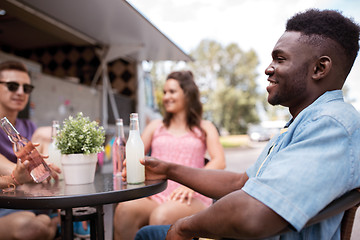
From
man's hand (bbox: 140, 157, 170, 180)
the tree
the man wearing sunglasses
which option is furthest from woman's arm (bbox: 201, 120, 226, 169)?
the tree

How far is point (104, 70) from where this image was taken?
20.3 ft

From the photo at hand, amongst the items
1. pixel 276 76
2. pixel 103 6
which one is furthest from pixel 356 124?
pixel 103 6

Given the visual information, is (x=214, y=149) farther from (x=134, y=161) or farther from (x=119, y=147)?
(x=134, y=161)

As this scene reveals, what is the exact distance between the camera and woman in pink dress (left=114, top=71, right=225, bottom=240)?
172 cm

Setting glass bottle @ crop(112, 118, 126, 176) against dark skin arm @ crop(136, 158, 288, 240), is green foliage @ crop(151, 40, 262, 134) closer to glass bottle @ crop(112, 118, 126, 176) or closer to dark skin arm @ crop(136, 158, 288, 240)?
glass bottle @ crop(112, 118, 126, 176)

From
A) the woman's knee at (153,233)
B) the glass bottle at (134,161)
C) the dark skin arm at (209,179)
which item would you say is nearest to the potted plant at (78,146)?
the glass bottle at (134,161)

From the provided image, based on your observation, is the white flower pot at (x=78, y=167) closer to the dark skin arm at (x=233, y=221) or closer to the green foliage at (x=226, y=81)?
the dark skin arm at (x=233, y=221)

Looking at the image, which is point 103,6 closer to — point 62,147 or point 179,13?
point 62,147

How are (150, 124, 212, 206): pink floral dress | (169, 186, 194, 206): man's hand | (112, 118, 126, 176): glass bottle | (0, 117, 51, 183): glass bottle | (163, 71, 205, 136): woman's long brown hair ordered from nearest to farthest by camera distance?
(0, 117, 51, 183): glass bottle
(112, 118, 126, 176): glass bottle
(169, 186, 194, 206): man's hand
(150, 124, 212, 206): pink floral dress
(163, 71, 205, 136): woman's long brown hair

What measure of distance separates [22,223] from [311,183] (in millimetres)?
1390

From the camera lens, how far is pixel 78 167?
1.35 metres

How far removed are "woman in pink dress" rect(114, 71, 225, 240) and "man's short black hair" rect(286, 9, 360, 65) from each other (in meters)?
1.14

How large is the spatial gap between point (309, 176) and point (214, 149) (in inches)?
58.2

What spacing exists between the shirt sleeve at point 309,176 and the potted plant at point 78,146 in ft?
2.63
